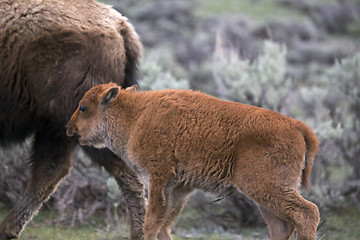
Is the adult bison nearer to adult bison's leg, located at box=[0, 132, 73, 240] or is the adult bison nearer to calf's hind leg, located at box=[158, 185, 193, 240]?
adult bison's leg, located at box=[0, 132, 73, 240]

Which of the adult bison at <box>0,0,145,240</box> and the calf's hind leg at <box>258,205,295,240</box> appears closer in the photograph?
the calf's hind leg at <box>258,205,295,240</box>

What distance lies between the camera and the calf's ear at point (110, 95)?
468cm

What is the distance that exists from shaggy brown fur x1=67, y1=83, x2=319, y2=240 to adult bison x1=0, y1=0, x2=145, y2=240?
0.47m

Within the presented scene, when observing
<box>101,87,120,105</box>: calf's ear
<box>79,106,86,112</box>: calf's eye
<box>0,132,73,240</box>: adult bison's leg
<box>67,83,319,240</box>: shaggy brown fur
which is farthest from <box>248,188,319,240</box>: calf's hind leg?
<box>0,132,73,240</box>: adult bison's leg

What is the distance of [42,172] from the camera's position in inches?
228

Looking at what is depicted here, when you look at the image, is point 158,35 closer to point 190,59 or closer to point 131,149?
point 190,59

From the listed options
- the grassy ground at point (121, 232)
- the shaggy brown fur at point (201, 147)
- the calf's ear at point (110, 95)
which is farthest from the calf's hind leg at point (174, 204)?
the grassy ground at point (121, 232)

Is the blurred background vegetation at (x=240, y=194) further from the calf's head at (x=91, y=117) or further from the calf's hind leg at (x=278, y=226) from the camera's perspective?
the calf's head at (x=91, y=117)

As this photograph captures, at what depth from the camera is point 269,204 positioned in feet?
13.9

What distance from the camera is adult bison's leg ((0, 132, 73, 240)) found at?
5.71 meters

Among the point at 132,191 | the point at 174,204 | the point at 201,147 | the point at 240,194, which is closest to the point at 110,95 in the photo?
the point at 201,147

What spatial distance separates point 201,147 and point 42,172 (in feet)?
7.02

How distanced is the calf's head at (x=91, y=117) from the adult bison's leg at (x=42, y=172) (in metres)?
0.84

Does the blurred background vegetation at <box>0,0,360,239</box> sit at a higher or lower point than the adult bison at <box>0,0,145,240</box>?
lower
